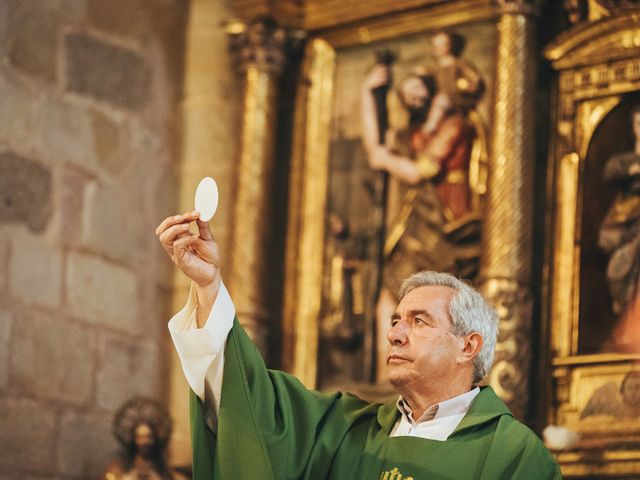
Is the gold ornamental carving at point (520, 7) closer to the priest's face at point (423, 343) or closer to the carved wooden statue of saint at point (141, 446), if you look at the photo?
the carved wooden statue of saint at point (141, 446)

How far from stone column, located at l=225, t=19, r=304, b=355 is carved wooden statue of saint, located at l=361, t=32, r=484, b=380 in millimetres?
700

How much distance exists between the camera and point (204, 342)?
4.04 meters

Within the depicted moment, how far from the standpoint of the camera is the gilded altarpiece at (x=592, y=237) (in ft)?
22.0

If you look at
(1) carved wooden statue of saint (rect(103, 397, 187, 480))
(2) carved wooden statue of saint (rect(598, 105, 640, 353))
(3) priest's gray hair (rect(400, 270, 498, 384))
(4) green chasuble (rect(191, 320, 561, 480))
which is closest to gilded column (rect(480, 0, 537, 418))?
(2) carved wooden statue of saint (rect(598, 105, 640, 353))

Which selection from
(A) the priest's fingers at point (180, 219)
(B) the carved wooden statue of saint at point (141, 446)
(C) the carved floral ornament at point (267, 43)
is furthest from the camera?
(C) the carved floral ornament at point (267, 43)

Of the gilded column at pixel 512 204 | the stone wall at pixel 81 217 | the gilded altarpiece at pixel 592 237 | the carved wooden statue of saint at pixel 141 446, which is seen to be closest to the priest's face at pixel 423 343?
the gilded altarpiece at pixel 592 237

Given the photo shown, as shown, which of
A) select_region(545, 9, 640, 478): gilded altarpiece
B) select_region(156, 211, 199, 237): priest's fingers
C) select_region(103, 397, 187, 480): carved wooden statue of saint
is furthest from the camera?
select_region(103, 397, 187, 480): carved wooden statue of saint

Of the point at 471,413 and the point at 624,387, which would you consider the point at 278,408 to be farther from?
the point at 624,387

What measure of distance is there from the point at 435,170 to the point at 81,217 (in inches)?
79.9

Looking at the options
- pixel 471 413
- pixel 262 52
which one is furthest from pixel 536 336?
pixel 471 413

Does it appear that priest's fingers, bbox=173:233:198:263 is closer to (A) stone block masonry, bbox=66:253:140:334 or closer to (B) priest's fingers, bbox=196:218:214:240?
(B) priest's fingers, bbox=196:218:214:240

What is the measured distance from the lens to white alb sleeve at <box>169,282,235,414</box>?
4039 mm

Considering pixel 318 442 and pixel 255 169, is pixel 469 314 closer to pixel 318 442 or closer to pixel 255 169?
pixel 318 442

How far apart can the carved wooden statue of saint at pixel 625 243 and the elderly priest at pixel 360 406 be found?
256cm
